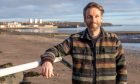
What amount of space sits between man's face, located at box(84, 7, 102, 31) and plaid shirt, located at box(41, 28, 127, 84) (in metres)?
0.12

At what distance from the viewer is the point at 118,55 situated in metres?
4.29

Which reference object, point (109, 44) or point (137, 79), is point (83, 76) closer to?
point (109, 44)

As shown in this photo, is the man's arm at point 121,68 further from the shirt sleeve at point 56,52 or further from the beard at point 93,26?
the shirt sleeve at point 56,52

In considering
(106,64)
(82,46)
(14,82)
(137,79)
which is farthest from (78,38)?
(137,79)

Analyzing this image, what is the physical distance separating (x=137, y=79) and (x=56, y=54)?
11.4 metres

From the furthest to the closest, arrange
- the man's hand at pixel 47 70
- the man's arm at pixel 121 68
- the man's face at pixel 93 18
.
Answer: the man's arm at pixel 121 68 → the man's face at pixel 93 18 → the man's hand at pixel 47 70

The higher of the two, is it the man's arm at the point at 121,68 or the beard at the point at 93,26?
the beard at the point at 93,26

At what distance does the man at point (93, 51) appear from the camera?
415cm

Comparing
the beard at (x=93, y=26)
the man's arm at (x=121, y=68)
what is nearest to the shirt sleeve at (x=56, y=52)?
the beard at (x=93, y=26)

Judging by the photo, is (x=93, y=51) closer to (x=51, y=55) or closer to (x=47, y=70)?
(x=51, y=55)

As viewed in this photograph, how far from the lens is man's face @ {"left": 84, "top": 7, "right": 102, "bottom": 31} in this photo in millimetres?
4121

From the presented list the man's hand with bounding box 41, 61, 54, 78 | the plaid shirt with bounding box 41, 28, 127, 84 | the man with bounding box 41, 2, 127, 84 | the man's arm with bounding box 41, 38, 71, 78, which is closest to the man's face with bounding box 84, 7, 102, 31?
the man with bounding box 41, 2, 127, 84

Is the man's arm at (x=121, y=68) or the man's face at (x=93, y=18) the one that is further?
the man's arm at (x=121, y=68)

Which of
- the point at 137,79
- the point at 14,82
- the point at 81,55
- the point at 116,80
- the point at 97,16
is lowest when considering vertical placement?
the point at 137,79
